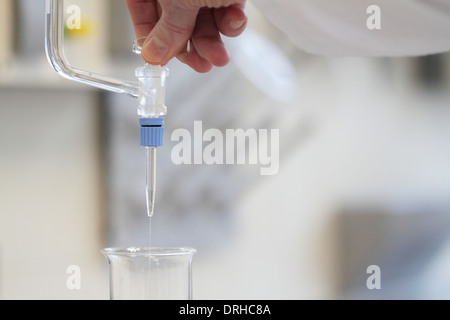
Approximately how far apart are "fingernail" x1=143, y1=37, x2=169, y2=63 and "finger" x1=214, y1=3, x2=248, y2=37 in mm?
116

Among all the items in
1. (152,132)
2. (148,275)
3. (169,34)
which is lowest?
(148,275)

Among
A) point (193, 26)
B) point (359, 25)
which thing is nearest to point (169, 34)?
point (193, 26)

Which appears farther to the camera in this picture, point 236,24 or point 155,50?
point 236,24

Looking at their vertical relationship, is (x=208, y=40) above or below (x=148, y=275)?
above

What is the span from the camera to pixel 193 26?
0.65m

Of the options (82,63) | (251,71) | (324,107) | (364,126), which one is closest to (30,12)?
(82,63)

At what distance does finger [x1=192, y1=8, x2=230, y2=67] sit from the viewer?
680mm

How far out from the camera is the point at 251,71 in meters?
1.83

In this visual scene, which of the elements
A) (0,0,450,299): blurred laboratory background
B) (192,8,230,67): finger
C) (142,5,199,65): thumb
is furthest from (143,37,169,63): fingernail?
(0,0,450,299): blurred laboratory background

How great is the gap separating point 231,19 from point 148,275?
0.35m

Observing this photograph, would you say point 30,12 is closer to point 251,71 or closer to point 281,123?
point 251,71

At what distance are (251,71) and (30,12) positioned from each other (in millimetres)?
648

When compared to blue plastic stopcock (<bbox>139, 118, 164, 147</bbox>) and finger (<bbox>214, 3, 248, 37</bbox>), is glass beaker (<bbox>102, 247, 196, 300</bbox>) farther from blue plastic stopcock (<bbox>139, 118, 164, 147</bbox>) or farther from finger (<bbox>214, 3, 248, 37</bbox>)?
finger (<bbox>214, 3, 248, 37</bbox>)

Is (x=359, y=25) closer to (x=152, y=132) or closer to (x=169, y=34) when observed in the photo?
(x=169, y=34)
